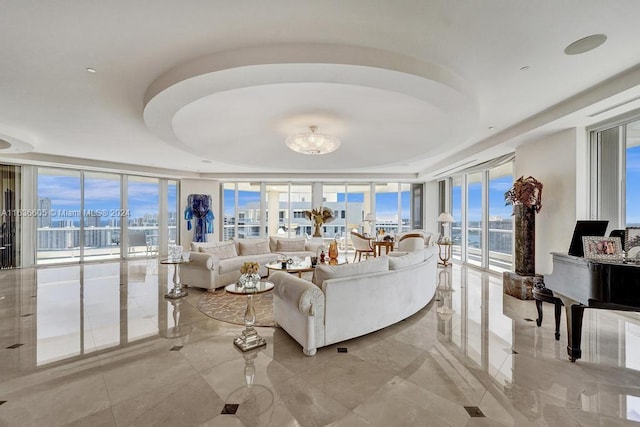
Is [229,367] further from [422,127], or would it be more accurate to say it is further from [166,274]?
[166,274]

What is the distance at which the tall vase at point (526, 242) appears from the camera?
4.85 m

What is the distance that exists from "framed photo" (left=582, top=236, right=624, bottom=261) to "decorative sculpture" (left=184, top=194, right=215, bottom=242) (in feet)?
29.0

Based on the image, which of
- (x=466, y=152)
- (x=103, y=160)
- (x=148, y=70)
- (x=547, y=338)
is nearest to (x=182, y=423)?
(x=148, y=70)

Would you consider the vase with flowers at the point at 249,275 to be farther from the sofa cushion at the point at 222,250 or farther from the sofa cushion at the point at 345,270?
the sofa cushion at the point at 222,250

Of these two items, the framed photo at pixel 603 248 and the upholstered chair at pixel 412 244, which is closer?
the framed photo at pixel 603 248

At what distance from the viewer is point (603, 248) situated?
102 inches

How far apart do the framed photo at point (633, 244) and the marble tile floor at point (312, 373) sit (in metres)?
1.05

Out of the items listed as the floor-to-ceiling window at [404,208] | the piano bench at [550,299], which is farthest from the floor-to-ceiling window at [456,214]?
the piano bench at [550,299]

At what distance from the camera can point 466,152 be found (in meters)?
6.33

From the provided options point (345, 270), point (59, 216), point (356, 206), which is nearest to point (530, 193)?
point (345, 270)

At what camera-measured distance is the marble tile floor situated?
2.00 metres

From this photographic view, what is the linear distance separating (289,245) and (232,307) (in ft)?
9.77

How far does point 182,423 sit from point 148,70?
3.21 metres

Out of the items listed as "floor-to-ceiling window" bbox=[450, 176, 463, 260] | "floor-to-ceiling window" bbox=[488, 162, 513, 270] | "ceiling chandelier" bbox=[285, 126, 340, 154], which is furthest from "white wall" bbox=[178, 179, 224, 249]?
"floor-to-ceiling window" bbox=[488, 162, 513, 270]
